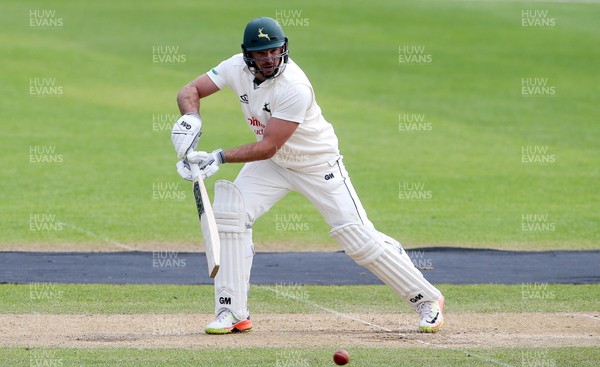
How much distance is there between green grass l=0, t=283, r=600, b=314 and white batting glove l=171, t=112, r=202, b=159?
1.98 metres

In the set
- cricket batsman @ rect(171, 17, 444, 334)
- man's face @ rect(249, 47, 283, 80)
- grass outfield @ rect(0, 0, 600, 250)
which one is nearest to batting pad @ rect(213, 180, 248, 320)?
cricket batsman @ rect(171, 17, 444, 334)

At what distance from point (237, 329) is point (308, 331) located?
0.57m

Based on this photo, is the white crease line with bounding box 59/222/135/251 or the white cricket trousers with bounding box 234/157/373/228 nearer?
the white cricket trousers with bounding box 234/157/373/228

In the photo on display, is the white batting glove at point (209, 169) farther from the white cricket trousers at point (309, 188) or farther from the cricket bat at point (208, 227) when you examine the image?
the white cricket trousers at point (309, 188)

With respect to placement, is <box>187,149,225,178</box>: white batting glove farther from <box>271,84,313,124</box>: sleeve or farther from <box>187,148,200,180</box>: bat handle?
<box>271,84,313,124</box>: sleeve

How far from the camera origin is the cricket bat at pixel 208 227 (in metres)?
7.76

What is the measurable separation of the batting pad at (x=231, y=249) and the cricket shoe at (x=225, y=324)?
0.11ft

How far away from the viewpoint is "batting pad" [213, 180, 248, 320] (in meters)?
8.23

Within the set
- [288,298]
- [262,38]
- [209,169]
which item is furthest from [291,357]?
[288,298]

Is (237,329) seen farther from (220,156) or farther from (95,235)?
(95,235)

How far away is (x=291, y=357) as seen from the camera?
7293 mm

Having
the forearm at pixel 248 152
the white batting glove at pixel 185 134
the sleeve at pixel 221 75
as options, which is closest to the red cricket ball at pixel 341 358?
the forearm at pixel 248 152

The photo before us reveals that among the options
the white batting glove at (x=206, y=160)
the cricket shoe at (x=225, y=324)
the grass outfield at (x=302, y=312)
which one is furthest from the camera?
the cricket shoe at (x=225, y=324)

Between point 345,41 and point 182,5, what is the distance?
24.4ft
